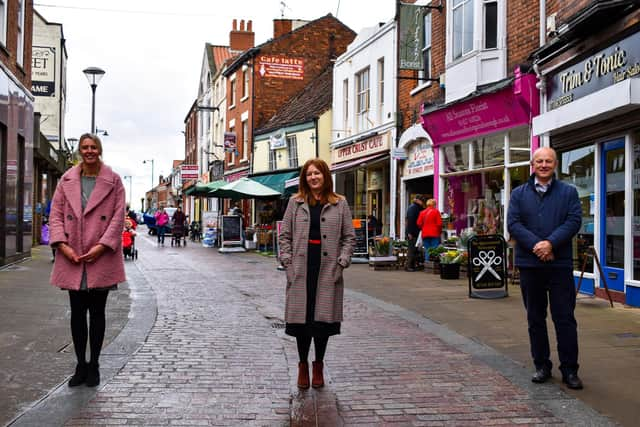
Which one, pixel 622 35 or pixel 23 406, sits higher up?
pixel 622 35

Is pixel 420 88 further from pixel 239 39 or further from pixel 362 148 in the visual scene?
pixel 239 39

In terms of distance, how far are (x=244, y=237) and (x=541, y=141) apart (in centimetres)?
1589

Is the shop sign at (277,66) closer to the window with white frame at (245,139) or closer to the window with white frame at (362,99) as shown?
the window with white frame at (245,139)

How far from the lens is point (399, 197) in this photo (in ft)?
62.3

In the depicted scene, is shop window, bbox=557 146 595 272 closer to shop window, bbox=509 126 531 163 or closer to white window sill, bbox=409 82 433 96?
shop window, bbox=509 126 531 163

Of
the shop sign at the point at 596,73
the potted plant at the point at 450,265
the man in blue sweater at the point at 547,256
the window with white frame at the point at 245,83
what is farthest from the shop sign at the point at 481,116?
the window with white frame at the point at 245,83

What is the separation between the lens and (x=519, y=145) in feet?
43.7

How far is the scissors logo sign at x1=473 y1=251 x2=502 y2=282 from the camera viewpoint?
10156 mm

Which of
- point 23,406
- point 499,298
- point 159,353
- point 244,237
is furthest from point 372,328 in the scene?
point 244,237

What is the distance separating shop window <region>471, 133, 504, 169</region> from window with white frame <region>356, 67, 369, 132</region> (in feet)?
23.3

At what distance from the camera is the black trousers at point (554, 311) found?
5.10 meters

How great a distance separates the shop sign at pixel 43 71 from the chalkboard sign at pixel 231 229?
1415cm

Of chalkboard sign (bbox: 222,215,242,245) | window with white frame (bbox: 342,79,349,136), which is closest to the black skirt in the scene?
window with white frame (bbox: 342,79,349,136)

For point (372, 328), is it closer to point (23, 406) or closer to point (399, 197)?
point (23, 406)
